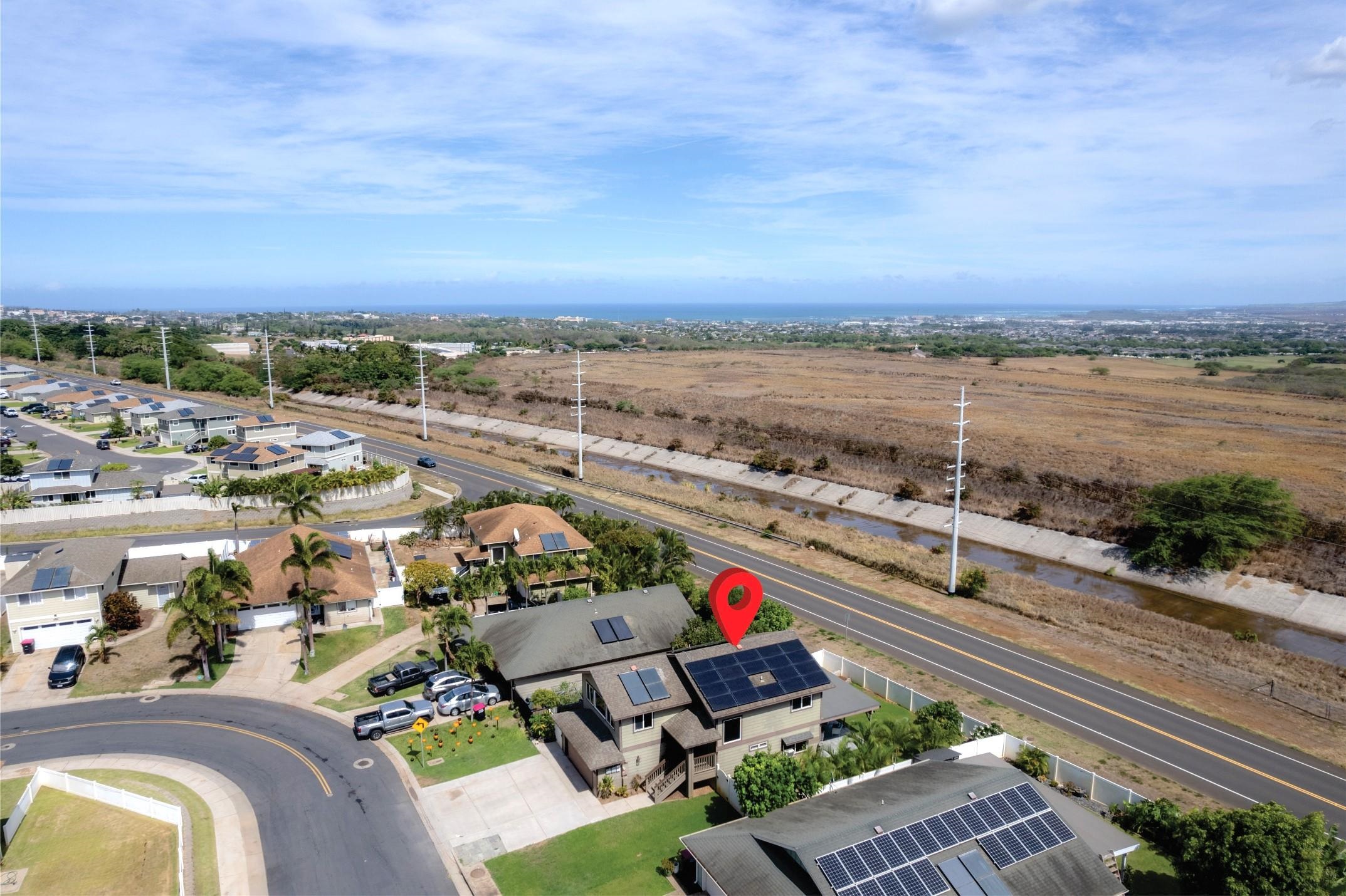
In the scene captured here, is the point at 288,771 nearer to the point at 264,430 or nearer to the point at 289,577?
the point at 289,577

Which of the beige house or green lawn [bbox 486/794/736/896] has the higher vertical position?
the beige house

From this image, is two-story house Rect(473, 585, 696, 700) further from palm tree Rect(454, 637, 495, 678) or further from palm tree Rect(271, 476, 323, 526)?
palm tree Rect(271, 476, 323, 526)

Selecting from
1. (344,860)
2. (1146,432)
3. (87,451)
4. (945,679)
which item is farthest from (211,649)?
(1146,432)

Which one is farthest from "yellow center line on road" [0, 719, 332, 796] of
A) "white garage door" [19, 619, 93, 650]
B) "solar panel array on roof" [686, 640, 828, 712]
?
"solar panel array on roof" [686, 640, 828, 712]

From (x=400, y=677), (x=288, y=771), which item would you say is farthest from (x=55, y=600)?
(x=288, y=771)

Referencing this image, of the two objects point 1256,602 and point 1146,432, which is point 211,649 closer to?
point 1256,602

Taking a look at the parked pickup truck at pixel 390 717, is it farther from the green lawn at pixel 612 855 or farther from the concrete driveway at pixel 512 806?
the green lawn at pixel 612 855

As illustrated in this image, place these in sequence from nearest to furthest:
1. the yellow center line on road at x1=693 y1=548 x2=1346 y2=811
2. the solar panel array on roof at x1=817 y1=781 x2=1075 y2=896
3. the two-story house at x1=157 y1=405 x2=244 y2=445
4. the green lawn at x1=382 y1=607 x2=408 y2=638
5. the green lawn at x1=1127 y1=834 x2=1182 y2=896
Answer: the solar panel array on roof at x1=817 y1=781 x2=1075 y2=896, the green lawn at x1=1127 y1=834 x2=1182 y2=896, the yellow center line on road at x1=693 y1=548 x2=1346 y2=811, the green lawn at x1=382 y1=607 x2=408 y2=638, the two-story house at x1=157 y1=405 x2=244 y2=445
